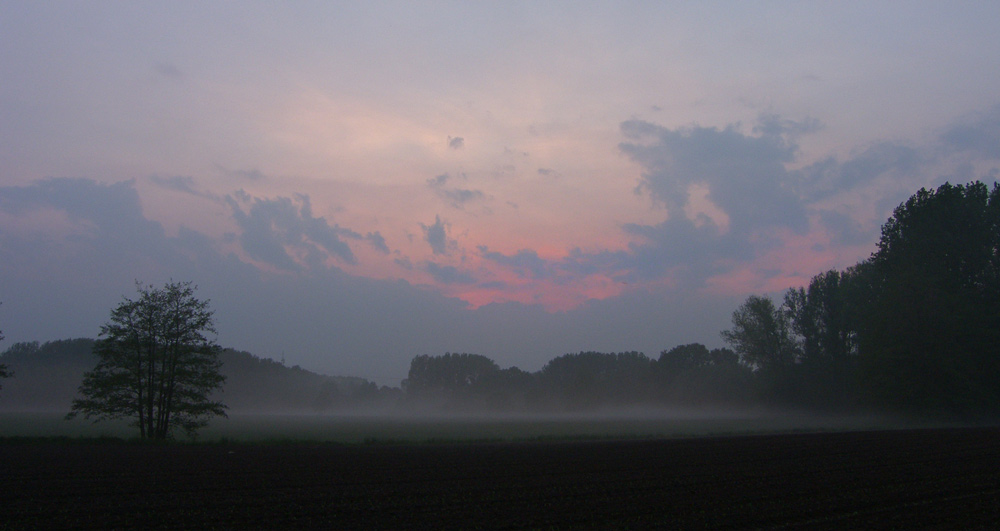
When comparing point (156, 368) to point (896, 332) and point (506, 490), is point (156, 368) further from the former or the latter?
point (896, 332)

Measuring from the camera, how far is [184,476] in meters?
16.5

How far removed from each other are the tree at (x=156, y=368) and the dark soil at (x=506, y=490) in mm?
8830

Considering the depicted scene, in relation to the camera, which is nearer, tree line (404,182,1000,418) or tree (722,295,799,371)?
tree line (404,182,1000,418)

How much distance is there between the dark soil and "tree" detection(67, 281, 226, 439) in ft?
29.0

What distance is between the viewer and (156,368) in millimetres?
33844

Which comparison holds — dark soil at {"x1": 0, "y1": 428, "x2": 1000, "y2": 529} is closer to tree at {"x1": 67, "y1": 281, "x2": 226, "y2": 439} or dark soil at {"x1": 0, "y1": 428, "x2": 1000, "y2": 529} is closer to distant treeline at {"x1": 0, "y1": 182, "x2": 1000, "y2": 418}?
tree at {"x1": 67, "y1": 281, "x2": 226, "y2": 439}

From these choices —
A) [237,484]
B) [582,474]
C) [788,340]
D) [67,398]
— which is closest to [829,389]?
[788,340]

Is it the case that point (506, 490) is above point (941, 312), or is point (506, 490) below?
below

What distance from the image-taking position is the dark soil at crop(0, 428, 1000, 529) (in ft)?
34.9

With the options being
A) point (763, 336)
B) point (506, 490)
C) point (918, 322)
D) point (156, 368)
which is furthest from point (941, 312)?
point (156, 368)

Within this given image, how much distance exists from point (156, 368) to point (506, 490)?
2832 centimetres

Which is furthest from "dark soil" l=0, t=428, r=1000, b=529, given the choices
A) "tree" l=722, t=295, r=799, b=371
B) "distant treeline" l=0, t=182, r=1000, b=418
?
"tree" l=722, t=295, r=799, b=371

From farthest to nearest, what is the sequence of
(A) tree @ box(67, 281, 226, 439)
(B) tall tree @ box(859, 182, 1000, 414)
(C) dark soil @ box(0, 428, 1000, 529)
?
(B) tall tree @ box(859, 182, 1000, 414) < (A) tree @ box(67, 281, 226, 439) < (C) dark soil @ box(0, 428, 1000, 529)

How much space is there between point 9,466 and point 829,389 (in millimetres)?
78528
